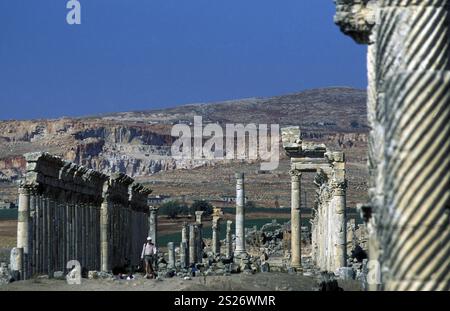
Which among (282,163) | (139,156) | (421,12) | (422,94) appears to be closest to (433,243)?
(422,94)

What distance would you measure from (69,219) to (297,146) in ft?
32.0

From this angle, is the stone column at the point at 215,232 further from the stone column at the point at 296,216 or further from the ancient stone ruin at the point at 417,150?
the ancient stone ruin at the point at 417,150

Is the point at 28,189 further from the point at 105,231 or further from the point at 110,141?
the point at 110,141

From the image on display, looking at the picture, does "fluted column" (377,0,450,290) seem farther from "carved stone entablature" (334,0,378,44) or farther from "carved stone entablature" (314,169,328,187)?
"carved stone entablature" (314,169,328,187)

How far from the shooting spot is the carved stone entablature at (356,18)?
46.7 feet

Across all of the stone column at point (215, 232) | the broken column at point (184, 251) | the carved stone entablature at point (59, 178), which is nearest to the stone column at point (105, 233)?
the carved stone entablature at point (59, 178)

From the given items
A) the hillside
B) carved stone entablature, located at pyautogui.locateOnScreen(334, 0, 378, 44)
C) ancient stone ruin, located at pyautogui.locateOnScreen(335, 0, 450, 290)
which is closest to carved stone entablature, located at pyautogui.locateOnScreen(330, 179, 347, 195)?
carved stone entablature, located at pyautogui.locateOnScreen(334, 0, 378, 44)

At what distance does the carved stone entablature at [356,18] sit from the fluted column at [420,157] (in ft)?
11.1

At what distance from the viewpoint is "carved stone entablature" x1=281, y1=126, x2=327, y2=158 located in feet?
151

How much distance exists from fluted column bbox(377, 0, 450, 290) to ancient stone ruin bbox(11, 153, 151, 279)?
76.4ft

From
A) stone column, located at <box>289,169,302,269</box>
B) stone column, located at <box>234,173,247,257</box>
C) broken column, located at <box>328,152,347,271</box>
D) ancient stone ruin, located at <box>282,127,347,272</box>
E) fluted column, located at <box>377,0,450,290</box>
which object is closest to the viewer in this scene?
fluted column, located at <box>377,0,450,290</box>

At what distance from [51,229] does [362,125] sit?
523 feet

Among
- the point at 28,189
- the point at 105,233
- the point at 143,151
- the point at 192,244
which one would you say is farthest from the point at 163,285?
the point at 143,151

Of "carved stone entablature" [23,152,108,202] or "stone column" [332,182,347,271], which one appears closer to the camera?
"carved stone entablature" [23,152,108,202]
